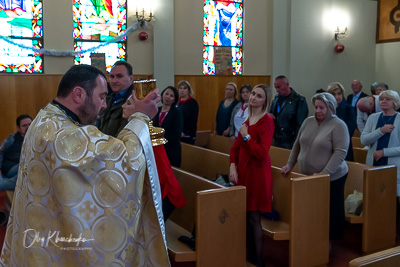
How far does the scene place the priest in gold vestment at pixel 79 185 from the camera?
81.4 inches

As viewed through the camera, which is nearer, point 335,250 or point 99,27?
point 335,250

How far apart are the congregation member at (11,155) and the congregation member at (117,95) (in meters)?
3.02

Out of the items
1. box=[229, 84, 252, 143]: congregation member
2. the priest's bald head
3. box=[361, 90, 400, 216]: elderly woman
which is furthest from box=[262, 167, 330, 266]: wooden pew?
box=[229, 84, 252, 143]: congregation member

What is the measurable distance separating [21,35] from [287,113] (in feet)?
18.1

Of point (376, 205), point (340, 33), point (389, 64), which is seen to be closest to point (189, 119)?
point (376, 205)

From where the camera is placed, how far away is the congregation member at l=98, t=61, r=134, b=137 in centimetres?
304

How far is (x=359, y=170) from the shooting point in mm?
4945

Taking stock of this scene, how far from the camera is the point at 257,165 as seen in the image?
404 centimetres

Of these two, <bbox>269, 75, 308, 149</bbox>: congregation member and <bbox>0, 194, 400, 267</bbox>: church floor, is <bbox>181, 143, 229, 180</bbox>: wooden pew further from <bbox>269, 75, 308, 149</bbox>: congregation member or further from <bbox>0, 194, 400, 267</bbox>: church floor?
<bbox>269, 75, 308, 149</bbox>: congregation member

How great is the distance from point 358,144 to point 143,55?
15.7 ft

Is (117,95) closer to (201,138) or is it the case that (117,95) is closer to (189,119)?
(189,119)

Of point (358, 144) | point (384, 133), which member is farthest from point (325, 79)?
point (384, 133)

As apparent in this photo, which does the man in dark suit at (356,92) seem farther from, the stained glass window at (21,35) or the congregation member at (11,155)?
the congregation member at (11,155)

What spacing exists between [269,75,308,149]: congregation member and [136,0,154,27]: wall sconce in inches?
163
